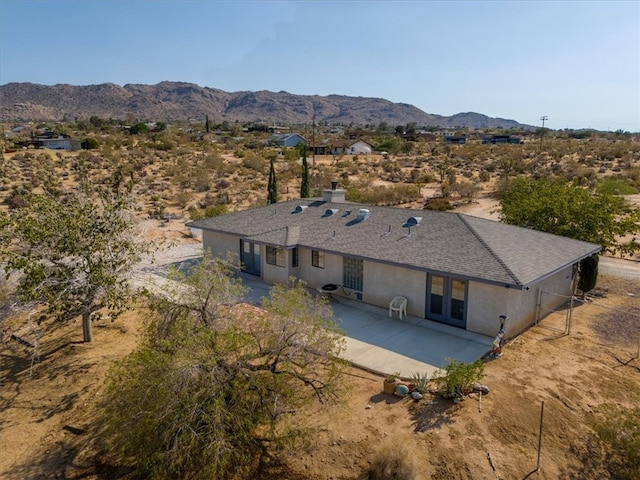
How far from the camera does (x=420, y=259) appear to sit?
17031 mm

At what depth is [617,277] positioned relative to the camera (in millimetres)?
23406

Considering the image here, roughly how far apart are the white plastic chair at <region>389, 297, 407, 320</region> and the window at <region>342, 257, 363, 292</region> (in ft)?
6.09

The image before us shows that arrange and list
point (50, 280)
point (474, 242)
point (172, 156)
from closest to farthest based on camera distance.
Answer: point (50, 280), point (474, 242), point (172, 156)

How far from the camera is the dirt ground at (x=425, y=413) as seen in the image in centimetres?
1034

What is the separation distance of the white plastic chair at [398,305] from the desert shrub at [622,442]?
24.6ft

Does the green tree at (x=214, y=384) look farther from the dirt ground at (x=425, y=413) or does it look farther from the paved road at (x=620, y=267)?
the paved road at (x=620, y=267)

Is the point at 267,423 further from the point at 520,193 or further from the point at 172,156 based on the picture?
the point at 172,156

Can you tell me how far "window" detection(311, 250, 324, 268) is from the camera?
2030cm

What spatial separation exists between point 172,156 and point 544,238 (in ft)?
180

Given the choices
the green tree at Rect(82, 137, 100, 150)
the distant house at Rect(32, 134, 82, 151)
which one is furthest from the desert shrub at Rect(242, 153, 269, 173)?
the distant house at Rect(32, 134, 82, 151)

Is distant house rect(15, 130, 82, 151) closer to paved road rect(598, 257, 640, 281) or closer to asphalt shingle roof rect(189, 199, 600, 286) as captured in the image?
asphalt shingle roof rect(189, 199, 600, 286)

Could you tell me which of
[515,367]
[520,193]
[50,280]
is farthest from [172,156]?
[515,367]

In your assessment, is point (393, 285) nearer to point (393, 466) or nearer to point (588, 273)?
point (588, 273)

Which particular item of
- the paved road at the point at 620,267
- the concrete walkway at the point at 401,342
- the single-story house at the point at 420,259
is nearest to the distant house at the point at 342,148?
the paved road at the point at 620,267
